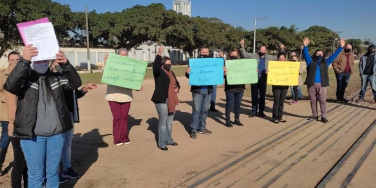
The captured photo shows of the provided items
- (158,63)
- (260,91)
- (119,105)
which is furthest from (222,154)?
(260,91)

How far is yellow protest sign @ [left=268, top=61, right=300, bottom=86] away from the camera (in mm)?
7910

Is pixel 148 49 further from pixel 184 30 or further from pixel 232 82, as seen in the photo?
pixel 232 82

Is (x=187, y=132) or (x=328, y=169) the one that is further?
(x=187, y=132)

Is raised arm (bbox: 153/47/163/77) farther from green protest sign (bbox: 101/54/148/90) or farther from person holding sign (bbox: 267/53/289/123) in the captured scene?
person holding sign (bbox: 267/53/289/123)

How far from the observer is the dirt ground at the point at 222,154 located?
14.0 feet

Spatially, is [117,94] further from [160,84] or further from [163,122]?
[163,122]

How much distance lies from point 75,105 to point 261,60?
5742 mm

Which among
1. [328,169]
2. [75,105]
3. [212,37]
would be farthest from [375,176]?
[212,37]

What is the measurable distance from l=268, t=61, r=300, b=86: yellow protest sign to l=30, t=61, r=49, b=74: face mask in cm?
608

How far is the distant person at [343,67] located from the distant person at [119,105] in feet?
27.9

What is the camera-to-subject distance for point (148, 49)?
63.8 meters

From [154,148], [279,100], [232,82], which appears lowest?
[154,148]

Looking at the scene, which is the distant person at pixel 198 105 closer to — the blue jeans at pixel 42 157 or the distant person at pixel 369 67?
the blue jeans at pixel 42 157

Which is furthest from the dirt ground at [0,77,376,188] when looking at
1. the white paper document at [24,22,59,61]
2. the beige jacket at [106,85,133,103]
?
the white paper document at [24,22,59,61]
